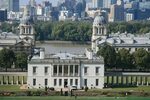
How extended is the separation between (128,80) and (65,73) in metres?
8.02

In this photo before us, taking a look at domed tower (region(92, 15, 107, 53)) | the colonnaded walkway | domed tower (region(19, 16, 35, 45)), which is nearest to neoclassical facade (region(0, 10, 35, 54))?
domed tower (region(19, 16, 35, 45))

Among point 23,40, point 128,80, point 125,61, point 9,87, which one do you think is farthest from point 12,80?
point 23,40

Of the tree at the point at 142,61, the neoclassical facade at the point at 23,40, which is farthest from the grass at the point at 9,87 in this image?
the neoclassical facade at the point at 23,40

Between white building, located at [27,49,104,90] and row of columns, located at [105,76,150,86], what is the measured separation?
264 centimetres

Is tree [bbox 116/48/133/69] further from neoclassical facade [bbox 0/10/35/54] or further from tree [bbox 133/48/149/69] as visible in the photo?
neoclassical facade [bbox 0/10/35/54]

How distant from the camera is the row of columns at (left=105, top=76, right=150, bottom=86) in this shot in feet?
232

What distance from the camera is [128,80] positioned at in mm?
73188

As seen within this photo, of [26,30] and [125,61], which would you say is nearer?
[125,61]

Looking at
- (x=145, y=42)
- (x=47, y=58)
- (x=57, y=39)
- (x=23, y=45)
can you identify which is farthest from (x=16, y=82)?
(x=57, y=39)

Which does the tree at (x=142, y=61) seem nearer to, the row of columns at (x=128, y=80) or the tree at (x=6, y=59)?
the row of columns at (x=128, y=80)

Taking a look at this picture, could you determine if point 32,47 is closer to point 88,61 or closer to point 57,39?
point 88,61

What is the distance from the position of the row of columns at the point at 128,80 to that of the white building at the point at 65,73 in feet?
8.65

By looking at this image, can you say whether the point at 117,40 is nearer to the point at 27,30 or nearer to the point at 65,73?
the point at 27,30

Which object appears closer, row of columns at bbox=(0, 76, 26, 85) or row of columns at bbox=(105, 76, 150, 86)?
row of columns at bbox=(0, 76, 26, 85)
